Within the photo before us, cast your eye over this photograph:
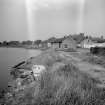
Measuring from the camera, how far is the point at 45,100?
8.68 feet

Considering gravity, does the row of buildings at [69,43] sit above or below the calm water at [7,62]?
above

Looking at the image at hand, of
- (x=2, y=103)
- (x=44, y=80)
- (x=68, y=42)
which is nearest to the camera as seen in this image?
(x=2, y=103)

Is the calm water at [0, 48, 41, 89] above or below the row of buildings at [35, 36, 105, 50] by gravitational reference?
below

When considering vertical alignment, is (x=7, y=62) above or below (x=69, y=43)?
below

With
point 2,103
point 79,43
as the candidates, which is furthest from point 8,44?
point 2,103

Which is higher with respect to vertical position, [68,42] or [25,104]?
[68,42]

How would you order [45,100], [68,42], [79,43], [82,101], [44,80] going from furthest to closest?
[79,43] < [68,42] < [44,80] < [45,100] < [82,101]

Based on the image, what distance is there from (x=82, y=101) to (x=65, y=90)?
55 cm

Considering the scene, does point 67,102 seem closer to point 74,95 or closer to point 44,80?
point 74,95

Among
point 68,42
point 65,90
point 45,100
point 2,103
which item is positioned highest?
point 68,42

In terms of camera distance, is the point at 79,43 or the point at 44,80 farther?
the point at 79,43

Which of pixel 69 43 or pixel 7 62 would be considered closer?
pixel 7 62

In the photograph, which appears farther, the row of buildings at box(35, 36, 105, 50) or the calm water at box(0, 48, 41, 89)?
the row of buildings at box(35, 36, 105, 50)

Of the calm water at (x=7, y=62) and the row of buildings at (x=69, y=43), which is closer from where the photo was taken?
the calm water at (x=7, y=62)
